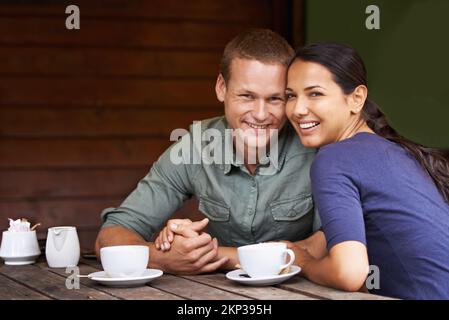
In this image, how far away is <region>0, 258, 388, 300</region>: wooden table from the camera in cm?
149

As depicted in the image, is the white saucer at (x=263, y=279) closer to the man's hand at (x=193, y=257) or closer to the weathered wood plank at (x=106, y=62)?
the man's hand at (x=193, y=257)

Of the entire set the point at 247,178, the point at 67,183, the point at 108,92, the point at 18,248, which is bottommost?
the point at 67,183

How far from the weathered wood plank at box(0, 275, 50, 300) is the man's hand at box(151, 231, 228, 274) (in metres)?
0.34

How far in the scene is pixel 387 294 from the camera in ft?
5.68

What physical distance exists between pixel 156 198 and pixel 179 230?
16.2 inches

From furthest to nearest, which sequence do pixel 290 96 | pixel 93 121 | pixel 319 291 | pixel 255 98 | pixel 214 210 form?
pixel 93 121
pixel 214 210
pixel 255 98
pixel 290 96
pixel 319 291

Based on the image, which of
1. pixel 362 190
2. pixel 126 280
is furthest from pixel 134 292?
pixel 362 190

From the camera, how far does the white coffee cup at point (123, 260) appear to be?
1599 mm

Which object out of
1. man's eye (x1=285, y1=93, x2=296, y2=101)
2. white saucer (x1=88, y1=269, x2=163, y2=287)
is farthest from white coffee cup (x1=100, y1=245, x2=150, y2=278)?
man's eye (x1=285, y1=93, x2=296, y2=101)

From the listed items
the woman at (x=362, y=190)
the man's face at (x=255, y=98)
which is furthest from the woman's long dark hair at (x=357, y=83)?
the man's face at (x=255, y=98)

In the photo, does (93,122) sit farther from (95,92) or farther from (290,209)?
(290,209)

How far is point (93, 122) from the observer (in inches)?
152

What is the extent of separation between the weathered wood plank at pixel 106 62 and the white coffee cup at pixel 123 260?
237 centimetres
